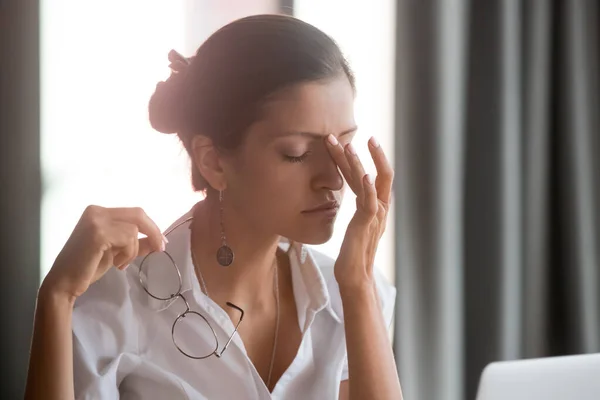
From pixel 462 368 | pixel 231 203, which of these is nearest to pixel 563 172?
pixel 462 368

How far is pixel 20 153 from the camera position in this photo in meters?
1.64

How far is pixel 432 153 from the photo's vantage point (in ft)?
6.66

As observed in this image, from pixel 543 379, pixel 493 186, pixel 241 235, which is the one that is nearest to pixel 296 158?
pixel 241 235

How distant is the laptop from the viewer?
3.88 feet

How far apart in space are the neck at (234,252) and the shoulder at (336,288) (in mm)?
144

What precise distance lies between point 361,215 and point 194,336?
368 mm

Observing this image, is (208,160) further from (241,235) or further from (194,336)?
(194,336)

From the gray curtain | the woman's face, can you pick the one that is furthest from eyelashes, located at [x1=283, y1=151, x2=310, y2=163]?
the gray curtain

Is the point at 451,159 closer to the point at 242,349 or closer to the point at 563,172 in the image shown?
the point at 563,172

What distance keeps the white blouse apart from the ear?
13 centimetres

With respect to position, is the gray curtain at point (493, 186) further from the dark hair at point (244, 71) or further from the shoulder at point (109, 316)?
the shoulder at point (109, 316)

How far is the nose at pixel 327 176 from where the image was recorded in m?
1.26

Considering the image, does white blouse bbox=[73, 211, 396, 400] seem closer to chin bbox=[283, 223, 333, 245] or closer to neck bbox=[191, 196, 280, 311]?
neck bbox=[191, 196, 280, 311]

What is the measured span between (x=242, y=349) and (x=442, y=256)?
2.89ft
